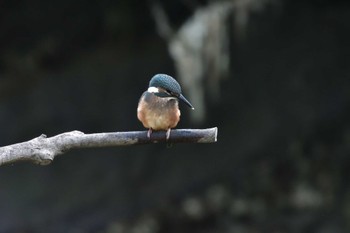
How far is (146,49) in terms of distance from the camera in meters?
6.59

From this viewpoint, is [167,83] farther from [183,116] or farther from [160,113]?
[183,116]

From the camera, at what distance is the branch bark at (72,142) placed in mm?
2713

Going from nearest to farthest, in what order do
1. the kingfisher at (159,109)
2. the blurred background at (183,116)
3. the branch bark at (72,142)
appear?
1. the branch bark at (72,142)
2. the kingfisher at (159,109)
3. the blurred background at (183,116)

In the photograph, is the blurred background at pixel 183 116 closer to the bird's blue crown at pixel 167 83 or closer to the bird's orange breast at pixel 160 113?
the bird's orange breast at pixel 160 113

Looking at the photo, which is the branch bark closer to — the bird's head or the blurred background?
the bird's head

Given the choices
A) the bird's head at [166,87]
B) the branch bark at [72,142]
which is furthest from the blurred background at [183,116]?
the branch bark at [72,142]

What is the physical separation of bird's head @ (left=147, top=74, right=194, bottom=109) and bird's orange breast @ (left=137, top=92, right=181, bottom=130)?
2.9 inches

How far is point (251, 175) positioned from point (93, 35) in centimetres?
167

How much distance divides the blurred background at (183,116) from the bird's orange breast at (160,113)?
341cm

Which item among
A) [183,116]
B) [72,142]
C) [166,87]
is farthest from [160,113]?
[183,116]

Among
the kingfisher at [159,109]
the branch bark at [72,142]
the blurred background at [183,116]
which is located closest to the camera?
the branch bark at [72,142]

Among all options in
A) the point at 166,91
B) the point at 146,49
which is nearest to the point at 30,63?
the point at 146,49

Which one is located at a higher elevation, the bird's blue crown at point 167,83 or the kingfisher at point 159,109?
the bird's blue crown at point 167,83

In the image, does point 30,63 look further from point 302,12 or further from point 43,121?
point 302,12
